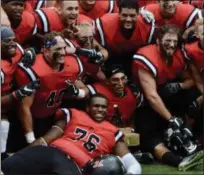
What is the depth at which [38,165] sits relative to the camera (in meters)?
5.39

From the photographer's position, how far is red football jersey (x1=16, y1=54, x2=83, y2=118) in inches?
241

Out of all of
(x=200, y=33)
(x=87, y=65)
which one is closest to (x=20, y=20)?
(x=87, y=65)

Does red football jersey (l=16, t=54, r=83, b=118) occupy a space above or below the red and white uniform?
below

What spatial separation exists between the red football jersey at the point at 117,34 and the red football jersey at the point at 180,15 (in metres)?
0.13

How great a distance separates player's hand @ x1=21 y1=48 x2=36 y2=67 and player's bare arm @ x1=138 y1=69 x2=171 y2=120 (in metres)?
0.87

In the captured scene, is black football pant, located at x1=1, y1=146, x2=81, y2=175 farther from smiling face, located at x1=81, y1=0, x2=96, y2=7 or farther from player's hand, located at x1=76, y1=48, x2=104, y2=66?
smiling face, located at x1=81, y1=0, x2=96, y2=7

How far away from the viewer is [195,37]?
6.62 m

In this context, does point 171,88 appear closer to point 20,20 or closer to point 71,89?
point 71,89

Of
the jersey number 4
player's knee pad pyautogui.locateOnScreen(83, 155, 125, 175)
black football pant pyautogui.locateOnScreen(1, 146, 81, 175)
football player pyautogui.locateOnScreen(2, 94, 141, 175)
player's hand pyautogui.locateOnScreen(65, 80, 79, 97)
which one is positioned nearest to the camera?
black football pant pyautogui.locateOnScreen(1, 146, 81, 175)

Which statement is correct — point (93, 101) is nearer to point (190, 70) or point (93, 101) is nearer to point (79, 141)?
point (79, 141)

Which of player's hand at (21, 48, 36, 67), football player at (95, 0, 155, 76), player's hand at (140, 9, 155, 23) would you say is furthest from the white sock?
player's hand at (140, 9, 155, 23)

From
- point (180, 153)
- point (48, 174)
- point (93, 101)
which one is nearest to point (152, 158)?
point (180, 153)

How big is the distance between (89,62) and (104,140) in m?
0.63

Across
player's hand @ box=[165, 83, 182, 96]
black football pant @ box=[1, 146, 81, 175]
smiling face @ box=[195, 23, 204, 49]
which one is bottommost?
player's hand @ box=[165, 83, 182, 96]
